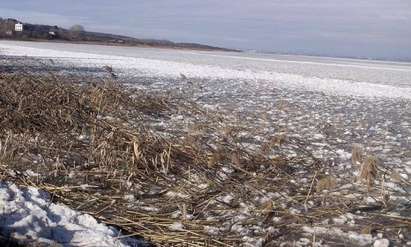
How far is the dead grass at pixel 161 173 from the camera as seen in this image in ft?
12.0

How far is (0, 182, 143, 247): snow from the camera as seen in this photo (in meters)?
3.03

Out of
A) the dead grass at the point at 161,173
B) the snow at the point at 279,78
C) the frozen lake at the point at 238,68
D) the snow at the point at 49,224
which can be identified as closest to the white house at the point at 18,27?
the frozen lake at the point at 238,68

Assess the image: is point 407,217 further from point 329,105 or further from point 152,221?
point 329,105

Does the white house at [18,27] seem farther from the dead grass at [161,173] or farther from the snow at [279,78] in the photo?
the dead grass at [161,173]

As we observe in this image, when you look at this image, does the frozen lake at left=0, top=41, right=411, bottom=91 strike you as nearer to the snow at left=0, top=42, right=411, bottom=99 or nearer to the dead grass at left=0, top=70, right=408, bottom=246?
the snow at left=0, top=42, right=411, bottom=99

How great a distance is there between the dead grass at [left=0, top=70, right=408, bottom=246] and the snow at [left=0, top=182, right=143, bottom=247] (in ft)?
0.66

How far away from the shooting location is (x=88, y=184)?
4.28 metres

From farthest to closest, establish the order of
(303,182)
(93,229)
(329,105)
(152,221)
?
(329,105), (303,182), (152,221), (93,229)

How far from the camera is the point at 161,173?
15.3ft

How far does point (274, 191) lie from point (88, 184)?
152 centimetres

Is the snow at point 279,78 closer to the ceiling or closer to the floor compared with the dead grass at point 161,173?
closer to the ceiling

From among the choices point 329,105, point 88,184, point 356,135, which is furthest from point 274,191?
point 329,105

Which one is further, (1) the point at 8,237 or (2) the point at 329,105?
(2) the point at 329,105

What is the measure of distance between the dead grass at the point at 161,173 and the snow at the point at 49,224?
0.66 ft
